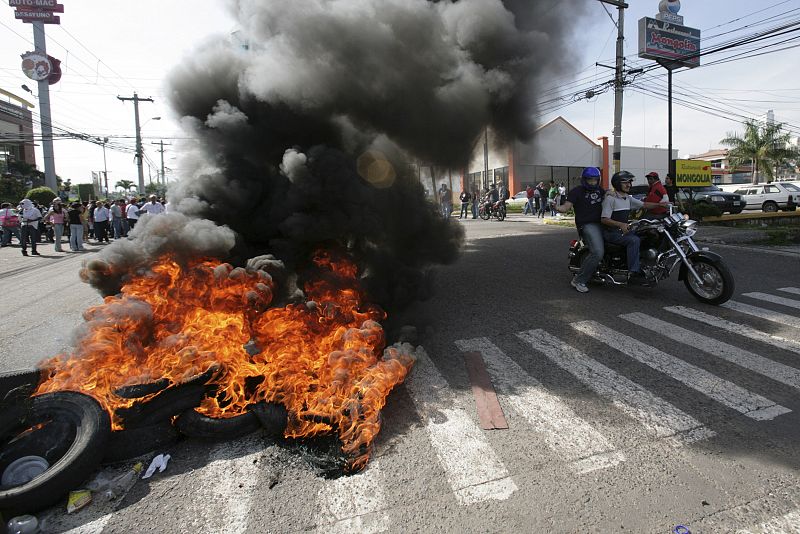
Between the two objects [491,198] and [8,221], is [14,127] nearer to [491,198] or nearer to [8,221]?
[8,221]

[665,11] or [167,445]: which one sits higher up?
[665,11]

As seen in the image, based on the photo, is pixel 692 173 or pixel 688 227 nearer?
pixel 688 227

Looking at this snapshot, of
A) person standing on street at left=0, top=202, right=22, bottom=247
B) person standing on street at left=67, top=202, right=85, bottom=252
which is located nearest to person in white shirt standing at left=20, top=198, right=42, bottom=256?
person standing on street at left=67, top=202, right=85, bottom=252

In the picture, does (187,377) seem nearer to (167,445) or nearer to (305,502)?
(167,445)

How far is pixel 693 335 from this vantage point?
4680 mm

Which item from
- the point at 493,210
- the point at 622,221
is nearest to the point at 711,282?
the point at 622,221

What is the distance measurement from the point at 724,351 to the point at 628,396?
5.12 feet

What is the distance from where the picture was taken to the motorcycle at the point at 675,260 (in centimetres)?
555

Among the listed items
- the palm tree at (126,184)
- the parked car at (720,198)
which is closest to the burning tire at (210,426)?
the parked car at (720,198)

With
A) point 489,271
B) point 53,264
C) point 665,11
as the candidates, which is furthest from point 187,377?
point 665,11

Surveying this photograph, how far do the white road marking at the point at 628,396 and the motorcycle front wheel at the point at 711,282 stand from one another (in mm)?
2453

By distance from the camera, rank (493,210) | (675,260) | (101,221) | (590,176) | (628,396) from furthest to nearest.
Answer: (493,210), (101,221), (590,176), (675,260), (628,396)

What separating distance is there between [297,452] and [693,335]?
13.7 ft

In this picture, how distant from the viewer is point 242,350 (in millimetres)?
3502
